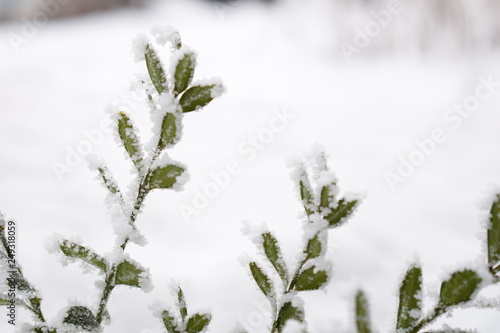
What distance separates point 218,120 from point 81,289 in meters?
1.45

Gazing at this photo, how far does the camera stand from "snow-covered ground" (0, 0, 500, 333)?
661 millimetres

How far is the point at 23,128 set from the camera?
1.48m

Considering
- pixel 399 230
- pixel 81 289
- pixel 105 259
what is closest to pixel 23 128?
pixel 81 289

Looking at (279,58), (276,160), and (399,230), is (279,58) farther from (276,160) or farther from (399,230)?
(399,230)

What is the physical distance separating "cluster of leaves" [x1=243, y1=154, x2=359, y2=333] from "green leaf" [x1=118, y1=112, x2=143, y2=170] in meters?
0.10

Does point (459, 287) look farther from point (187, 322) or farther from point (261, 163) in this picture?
point (261, 163)

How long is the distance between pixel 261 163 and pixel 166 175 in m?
1.29

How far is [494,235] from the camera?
0.26 m

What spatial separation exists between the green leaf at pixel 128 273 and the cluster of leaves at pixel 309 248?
81 mm
